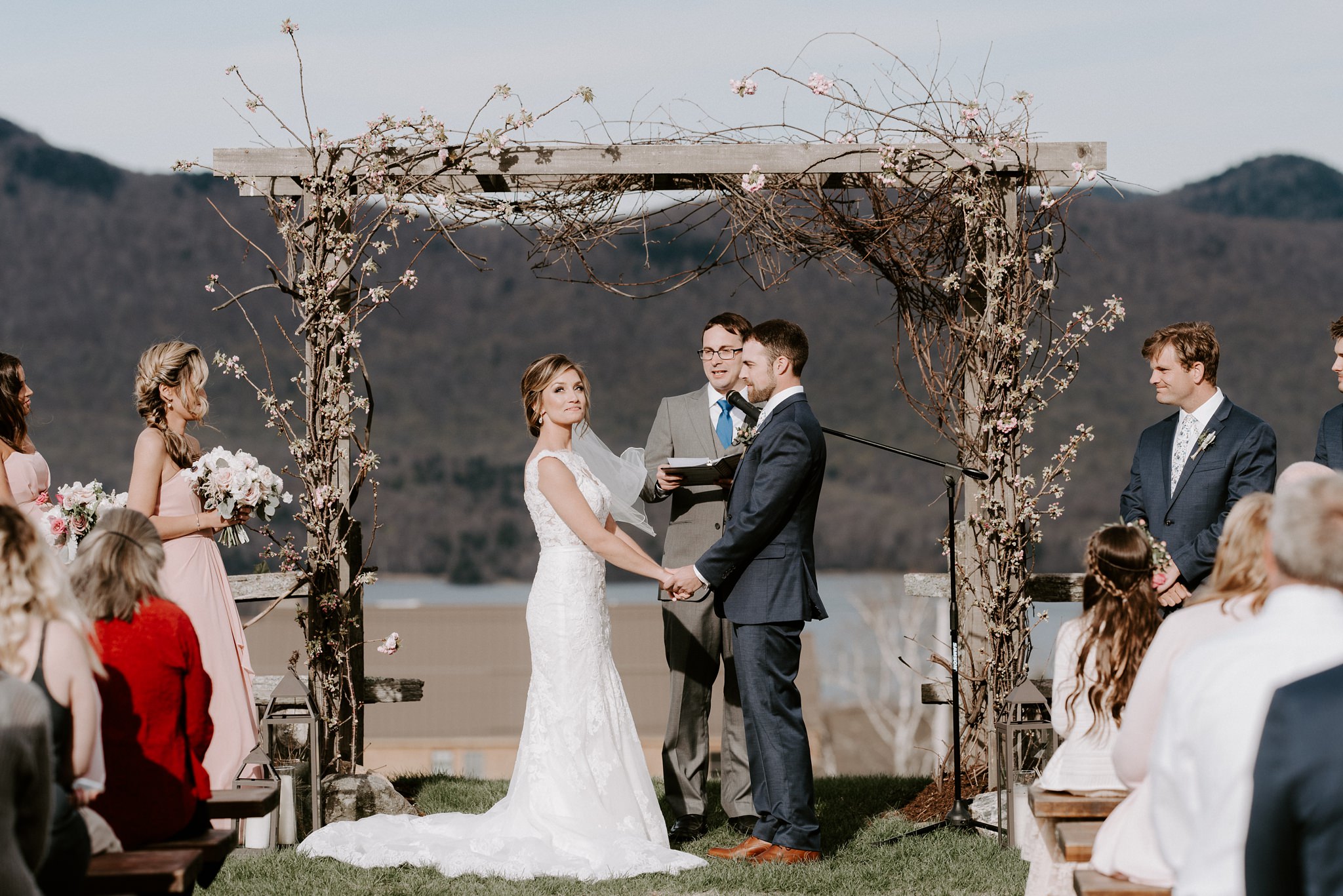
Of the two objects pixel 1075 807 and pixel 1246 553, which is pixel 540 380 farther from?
pixel 1246 553

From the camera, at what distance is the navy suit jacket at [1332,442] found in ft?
17.5

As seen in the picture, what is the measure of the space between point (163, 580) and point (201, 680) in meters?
1.78

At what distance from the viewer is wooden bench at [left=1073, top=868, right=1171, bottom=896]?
3051 mm

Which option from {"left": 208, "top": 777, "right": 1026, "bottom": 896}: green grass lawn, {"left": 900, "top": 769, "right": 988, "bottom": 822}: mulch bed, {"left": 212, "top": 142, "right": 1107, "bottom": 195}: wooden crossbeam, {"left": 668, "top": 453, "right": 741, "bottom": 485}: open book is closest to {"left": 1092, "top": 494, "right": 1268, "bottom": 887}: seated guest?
{"left": 208, "top": 777, "right": 1026, "bottom": 896}: green grass lawn

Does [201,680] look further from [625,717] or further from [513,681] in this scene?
[513,681]

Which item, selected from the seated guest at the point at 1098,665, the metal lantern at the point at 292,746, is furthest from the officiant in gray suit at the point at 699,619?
the seated guest at the point at 1098,665

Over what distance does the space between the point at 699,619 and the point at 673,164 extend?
86.3 inches

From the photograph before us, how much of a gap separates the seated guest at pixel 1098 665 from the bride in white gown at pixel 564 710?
181 cm

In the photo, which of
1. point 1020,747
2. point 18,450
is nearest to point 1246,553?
point 1020,747

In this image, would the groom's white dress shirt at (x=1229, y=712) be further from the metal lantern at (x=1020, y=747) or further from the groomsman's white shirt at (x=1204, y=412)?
the groomsman's white shirt at (x=1204, y=412)

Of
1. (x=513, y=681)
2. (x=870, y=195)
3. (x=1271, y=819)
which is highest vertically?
(x=870, y=195)

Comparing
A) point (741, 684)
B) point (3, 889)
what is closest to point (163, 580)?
point (741, 684)

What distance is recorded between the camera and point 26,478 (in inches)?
215

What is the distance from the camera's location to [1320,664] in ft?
7.61
